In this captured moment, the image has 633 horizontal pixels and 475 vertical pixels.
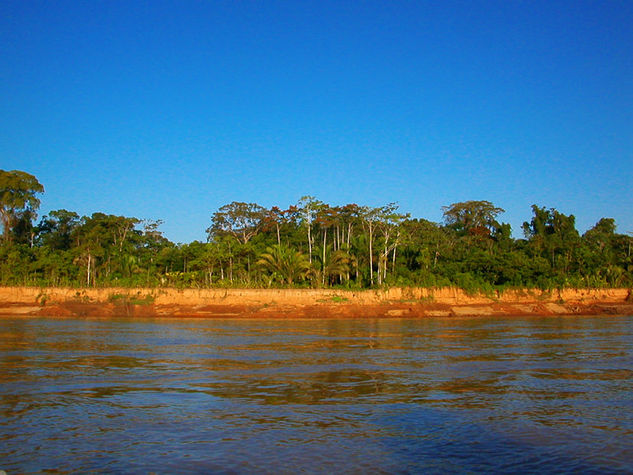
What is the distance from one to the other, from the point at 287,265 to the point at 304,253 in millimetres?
11730

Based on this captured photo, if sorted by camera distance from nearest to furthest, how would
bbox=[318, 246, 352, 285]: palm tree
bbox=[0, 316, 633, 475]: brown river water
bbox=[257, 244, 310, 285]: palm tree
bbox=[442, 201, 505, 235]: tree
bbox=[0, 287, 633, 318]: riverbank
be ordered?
1. bbox=[0, 316, 633, 475]: brown river water
2. bbox=[0, 287, 633, 318]: riverbank
3. bbox=[257, 244, 310, 285]: palm tree
4. bbox=[318, 246, 352, 285]: palm tree
5. bbox=[442, 201, 505, 235]: tree

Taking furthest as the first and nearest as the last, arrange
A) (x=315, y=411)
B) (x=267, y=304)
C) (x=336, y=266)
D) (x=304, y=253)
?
(x=304, y=253) → (x=336, y=266) → (x=267, y=304) → (x=315, y=411)

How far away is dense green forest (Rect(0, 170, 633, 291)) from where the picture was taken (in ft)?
165

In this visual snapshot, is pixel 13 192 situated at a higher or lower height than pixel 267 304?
higher

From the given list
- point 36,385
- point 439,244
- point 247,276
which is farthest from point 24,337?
point 439,244

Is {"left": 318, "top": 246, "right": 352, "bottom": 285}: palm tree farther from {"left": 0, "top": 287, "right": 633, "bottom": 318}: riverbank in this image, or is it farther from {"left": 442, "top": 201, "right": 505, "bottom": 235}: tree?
{"left": 442, "top": 201, "right": 505, "bottom": 235}: tree

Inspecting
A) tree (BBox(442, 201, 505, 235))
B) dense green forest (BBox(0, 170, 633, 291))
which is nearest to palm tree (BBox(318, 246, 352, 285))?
dense green forest (BBox(0, 170, 633, 291))

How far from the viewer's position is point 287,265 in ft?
164

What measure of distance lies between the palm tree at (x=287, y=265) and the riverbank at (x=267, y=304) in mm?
5937

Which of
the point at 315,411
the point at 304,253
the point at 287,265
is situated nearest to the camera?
the point at 315,411

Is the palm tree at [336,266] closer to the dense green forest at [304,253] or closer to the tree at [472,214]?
the dense green forest at [304,253]

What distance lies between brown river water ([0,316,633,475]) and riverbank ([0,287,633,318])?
2524cm

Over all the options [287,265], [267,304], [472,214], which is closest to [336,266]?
[287,265]

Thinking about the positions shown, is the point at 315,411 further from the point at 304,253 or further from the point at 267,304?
the point at 304,253
